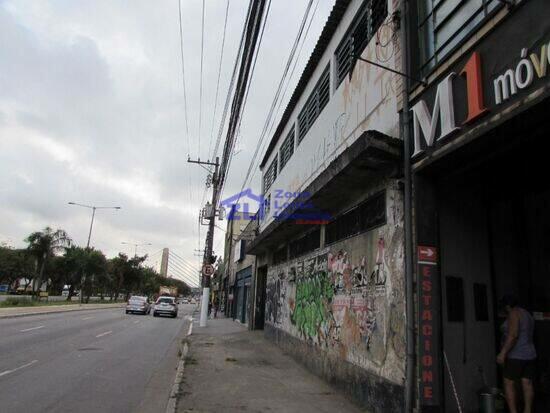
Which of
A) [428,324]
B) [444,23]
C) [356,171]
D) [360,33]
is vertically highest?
[360,33]

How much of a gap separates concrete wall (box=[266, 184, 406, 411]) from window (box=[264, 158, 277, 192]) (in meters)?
8.31

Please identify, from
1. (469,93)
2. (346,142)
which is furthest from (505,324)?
(346,142)

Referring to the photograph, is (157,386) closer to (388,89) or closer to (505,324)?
(505,324)

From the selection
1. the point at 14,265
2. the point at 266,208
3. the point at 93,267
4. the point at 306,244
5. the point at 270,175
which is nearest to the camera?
the point at 306,244

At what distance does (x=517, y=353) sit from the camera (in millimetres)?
5926

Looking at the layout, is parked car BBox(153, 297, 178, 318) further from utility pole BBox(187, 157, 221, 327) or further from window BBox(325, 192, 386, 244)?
window BBox(325, 192, 386, 244)

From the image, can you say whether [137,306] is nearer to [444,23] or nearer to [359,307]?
[359,307]

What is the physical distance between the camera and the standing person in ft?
19.3

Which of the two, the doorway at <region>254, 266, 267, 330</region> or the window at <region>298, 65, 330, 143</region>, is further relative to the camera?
the doorway at <region>254, 266, 267, 330</region>

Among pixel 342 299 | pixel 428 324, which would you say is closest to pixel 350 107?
pixel 342 299

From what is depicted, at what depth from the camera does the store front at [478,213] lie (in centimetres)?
482

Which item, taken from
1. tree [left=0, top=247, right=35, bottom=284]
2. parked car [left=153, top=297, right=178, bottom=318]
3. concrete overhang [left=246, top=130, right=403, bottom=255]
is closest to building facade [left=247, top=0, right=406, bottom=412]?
concrete overhang [left=246, top=130, right=403, bottom=255]

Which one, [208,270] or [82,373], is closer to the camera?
[82,373]

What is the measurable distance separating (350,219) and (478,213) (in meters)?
2.68
